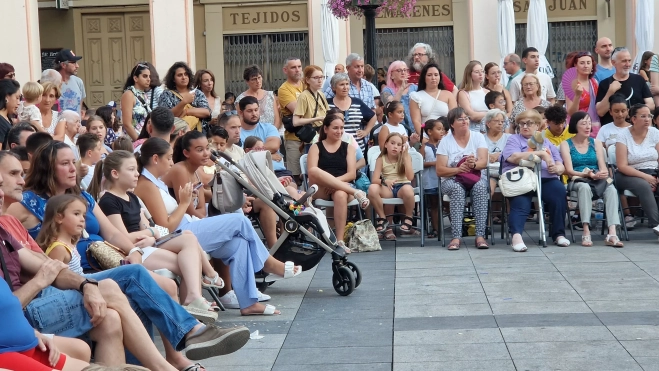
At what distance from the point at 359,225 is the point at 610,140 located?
3085mm

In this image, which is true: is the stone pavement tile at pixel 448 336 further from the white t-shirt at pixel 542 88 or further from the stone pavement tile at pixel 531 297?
the white t-shirt at pixel 542 88

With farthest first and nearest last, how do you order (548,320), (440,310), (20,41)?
(20,41)
(440,310)
(548,320)

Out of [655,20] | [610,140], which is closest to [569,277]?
[610,140]

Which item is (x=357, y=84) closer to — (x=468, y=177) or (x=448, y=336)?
(x=468, y=177)

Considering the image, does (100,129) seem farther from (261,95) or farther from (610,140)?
(610,140)

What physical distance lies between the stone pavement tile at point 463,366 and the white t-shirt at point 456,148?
205 inches

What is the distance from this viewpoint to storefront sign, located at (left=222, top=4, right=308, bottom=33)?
2356 centimetres

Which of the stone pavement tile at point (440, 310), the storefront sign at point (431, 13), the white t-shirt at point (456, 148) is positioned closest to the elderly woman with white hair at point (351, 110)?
the white t-shirt at point (456, 148)

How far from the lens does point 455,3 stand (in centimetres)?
2331

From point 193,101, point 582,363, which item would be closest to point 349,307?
point 582,363

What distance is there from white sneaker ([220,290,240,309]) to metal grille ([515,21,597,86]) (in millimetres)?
16335

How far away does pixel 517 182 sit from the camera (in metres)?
11.0

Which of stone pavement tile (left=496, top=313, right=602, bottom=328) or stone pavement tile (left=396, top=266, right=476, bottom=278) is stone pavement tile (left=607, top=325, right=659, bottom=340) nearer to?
stone pavement tile (left=496, top=313, right=602, bottom=328)

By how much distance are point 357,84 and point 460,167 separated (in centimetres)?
260
